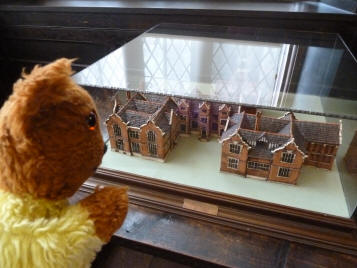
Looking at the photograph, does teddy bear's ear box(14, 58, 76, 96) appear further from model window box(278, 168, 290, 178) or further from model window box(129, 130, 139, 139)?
model window box(278, 168, 290, 178)

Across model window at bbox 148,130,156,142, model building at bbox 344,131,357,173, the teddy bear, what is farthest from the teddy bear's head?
model building at bbox 344,131,357,173

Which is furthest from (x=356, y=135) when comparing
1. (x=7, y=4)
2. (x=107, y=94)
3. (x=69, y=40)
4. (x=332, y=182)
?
(x=7, y=4)

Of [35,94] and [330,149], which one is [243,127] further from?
[35,94]

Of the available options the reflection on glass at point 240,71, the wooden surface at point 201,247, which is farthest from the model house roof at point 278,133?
the wooden surface at point 201,247

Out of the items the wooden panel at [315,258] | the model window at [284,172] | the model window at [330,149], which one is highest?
the model window at [330,149]

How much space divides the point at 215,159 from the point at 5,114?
0.56 metres

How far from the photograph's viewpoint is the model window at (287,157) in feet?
2.19

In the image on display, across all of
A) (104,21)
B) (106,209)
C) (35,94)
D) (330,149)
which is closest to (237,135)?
(330,149)

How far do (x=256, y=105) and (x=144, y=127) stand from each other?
319 mm

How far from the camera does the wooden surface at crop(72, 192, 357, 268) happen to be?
23.2 inches

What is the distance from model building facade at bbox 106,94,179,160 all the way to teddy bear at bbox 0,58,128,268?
0.35 metres

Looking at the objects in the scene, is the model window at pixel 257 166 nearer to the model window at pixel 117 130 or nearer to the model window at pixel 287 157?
the model window at pixel 287 157

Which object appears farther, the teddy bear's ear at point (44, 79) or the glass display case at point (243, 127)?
the glass display case at point (243, 127)

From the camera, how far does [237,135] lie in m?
0.69
